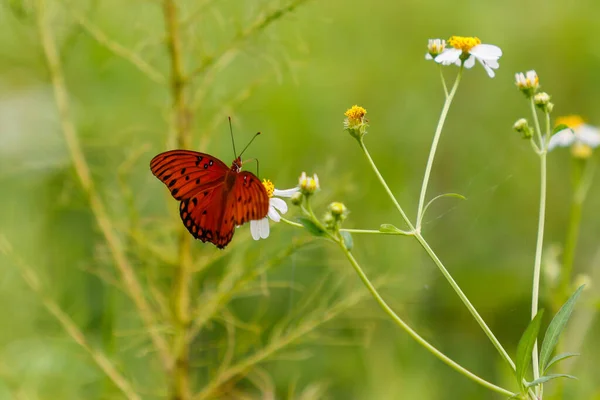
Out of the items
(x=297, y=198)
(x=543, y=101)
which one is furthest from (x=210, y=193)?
(x=543, y=101)

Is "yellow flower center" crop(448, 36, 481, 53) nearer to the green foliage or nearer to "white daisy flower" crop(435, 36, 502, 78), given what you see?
"white daisy flower" crop(435, 36, 502, 78)

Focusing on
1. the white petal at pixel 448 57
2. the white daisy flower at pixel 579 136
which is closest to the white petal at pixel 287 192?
the white petal at pixel 448 57

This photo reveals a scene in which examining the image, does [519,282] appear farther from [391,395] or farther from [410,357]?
[391,395]

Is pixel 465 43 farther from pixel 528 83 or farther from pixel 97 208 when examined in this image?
pixel 97 208

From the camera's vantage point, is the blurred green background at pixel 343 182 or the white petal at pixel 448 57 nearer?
the white petal at pixel 448 57

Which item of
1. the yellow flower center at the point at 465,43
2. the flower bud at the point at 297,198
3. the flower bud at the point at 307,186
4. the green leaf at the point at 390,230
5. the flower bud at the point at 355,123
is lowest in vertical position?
the green leaf at the point at 390,230

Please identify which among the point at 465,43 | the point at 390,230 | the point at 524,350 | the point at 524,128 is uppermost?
the point at 465,43

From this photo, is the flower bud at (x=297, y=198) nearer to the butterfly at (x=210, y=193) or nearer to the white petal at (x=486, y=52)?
the butterfly at (x=210, y=193)
